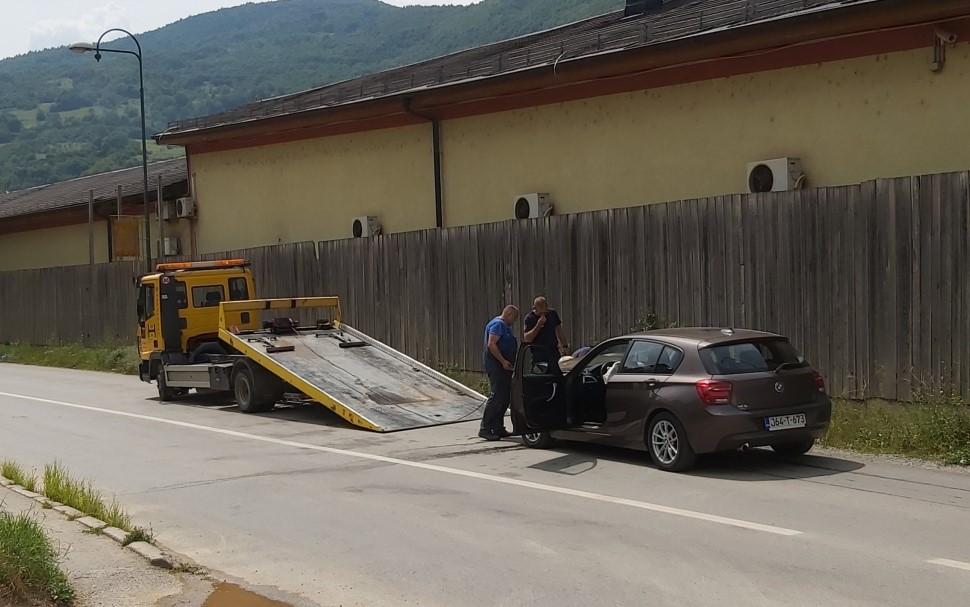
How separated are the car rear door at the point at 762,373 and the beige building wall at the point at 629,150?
510cm

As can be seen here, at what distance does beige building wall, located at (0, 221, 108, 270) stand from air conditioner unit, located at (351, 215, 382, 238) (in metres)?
14.2

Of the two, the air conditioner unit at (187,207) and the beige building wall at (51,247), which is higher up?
the air conditioner unit at (187,207)

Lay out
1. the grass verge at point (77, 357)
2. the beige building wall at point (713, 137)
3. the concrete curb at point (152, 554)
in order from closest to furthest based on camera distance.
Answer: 1. the concrete curb at point (152, 554)
2. the beige building wall at point (713, 137)
3. the grass verge at point (77, 357)

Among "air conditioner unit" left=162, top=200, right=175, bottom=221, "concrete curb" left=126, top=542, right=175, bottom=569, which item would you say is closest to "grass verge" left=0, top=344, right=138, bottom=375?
"air conditioner unit" left=162, top=200, right=175, bottom=221

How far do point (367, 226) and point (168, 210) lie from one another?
9893 mm

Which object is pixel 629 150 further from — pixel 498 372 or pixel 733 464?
pixel 733 464

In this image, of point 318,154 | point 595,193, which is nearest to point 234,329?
point 595,193

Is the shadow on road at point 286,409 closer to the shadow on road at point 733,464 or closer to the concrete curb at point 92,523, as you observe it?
the shadow on road at point 733,464

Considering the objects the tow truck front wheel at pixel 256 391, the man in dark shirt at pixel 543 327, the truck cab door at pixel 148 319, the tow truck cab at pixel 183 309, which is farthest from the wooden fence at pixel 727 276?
the truck cab door at pixel 148 319

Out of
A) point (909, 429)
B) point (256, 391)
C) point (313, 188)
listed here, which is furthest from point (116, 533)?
point (313, 188)

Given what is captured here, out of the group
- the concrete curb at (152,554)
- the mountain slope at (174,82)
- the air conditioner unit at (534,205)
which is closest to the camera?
the concrete curb at (152,554)

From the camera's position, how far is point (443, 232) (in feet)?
67.8

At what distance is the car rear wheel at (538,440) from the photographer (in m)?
13.4

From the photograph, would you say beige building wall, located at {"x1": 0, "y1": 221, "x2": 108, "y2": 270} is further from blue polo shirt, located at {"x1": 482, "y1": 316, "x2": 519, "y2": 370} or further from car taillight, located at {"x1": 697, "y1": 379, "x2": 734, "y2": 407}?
car taillight, located at {"x1": 697, "y1": 379, "x2": 734, "y2": 407}
